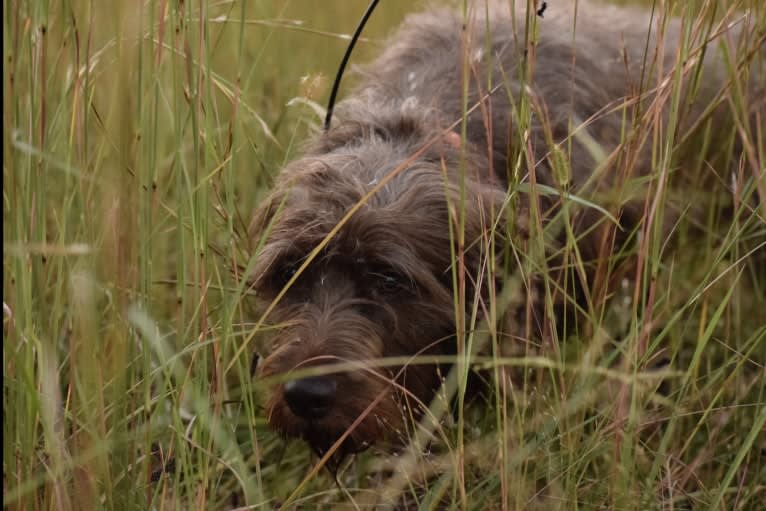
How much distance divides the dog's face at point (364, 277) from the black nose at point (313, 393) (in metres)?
0.07

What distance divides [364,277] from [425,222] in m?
0.23

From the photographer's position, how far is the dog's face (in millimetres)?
2689

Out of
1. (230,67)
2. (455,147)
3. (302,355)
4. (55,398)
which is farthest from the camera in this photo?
(230,67)

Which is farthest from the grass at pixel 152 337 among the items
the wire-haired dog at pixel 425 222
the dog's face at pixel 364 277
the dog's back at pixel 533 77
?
the dog's back at pixel 533 77

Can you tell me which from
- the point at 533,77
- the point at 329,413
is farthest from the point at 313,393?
the point at 533,77

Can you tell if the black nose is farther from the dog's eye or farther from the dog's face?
the dog's eye

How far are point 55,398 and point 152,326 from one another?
222 millimetres

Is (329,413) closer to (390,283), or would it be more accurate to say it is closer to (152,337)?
(390,283)

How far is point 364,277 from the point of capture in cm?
292

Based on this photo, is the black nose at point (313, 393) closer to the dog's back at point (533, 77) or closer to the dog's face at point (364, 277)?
the dog's face at point (364, 277)

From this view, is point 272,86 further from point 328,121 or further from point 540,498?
point 540,498

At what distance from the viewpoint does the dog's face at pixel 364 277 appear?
8.82ft

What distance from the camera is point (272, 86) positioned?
4.47m

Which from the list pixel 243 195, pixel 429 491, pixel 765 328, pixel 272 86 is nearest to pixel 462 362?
pixel 429 491
